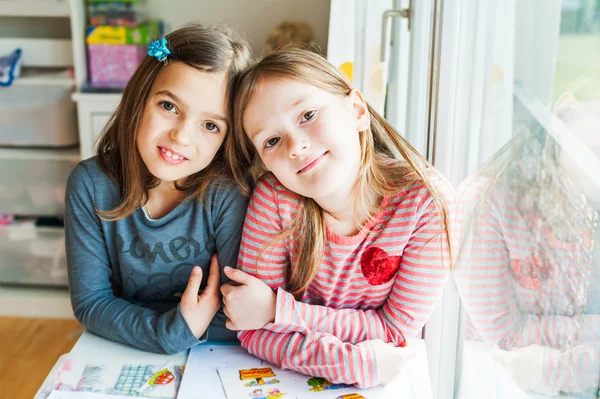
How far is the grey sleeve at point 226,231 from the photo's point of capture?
1102 mm

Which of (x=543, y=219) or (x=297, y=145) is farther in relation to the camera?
(x=297, y=145)

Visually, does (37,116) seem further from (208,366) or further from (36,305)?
(208,366)

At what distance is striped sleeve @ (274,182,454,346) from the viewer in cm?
100

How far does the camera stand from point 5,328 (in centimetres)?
242

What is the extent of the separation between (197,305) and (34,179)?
161 cm

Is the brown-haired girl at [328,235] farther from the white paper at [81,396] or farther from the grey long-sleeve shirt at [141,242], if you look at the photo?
the white paper at [81,396]

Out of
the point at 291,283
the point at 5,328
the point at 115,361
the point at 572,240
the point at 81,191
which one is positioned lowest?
the point at 5,328

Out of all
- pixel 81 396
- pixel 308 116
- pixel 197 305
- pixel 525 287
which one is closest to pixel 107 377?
pixel 81 396

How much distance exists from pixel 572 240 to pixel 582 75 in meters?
0.13

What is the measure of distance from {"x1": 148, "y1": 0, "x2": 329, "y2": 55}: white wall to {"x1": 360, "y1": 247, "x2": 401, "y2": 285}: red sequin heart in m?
1.72

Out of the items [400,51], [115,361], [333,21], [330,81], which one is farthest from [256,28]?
[115,361]

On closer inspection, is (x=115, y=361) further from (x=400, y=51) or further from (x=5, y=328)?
(x=5, y=328)

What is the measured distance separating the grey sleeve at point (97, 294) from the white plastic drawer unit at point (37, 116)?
1316mm

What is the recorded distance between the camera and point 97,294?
1.12m
